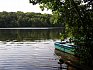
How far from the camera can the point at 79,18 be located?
2138 centimetres

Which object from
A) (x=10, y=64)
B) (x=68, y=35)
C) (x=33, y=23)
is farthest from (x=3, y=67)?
(x=33, y=23)

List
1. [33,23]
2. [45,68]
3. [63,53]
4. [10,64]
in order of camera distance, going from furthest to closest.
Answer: [33,23]
[63,53]
[10,64]
[45,68]

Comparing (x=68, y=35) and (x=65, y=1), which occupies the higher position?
(x=65, y=1)

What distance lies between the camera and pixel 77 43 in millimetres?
22328

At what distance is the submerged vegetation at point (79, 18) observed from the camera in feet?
69.9

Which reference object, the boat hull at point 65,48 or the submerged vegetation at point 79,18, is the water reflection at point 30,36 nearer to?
the boat hull at point 65,48

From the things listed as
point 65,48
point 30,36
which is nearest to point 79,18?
point 65,48

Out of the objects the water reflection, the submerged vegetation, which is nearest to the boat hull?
the submerged vegetation

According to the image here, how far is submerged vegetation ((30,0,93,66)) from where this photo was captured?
69.9ft

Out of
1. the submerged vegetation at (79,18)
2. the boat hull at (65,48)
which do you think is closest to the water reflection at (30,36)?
the boat hull at (65,48)

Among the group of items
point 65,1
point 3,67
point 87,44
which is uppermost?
point 65,1

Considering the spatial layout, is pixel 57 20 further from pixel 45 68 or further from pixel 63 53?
pixel 63 53

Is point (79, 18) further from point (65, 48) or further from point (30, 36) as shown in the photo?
point (30, 36)

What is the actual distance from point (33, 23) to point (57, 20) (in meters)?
155
